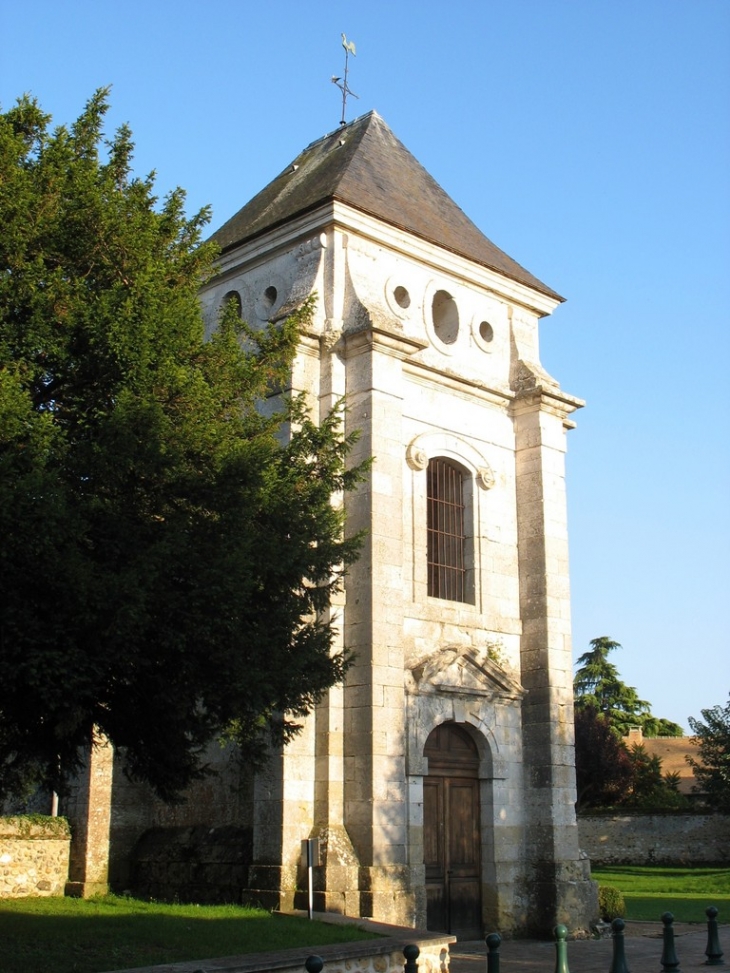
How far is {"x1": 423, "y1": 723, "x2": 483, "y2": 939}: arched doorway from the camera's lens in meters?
16.0

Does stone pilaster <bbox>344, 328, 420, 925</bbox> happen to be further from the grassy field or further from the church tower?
the grassy field

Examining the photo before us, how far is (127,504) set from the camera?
Answer: 10594mm

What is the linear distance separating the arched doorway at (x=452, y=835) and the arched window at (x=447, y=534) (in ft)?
6.98

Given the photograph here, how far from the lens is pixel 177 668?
1081 centimetres

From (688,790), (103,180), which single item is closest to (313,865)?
(103,180)

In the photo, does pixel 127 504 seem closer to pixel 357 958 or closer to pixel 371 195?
pixel 357 958

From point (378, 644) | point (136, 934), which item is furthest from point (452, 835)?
point (136, 934)

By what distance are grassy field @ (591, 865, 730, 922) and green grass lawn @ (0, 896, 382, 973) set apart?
8.96 meters

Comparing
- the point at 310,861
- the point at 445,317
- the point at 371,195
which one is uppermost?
the point at 371,195

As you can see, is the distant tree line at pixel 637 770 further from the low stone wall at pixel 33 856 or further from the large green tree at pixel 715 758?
the low stone wall at pixel 33 856

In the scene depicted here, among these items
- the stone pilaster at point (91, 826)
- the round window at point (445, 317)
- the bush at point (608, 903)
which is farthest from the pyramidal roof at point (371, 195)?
the bush at point (608, 903)

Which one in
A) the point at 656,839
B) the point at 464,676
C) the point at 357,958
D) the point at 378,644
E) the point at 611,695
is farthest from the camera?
the point at 611,695

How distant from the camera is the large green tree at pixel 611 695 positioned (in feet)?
215

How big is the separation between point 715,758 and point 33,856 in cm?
2910
